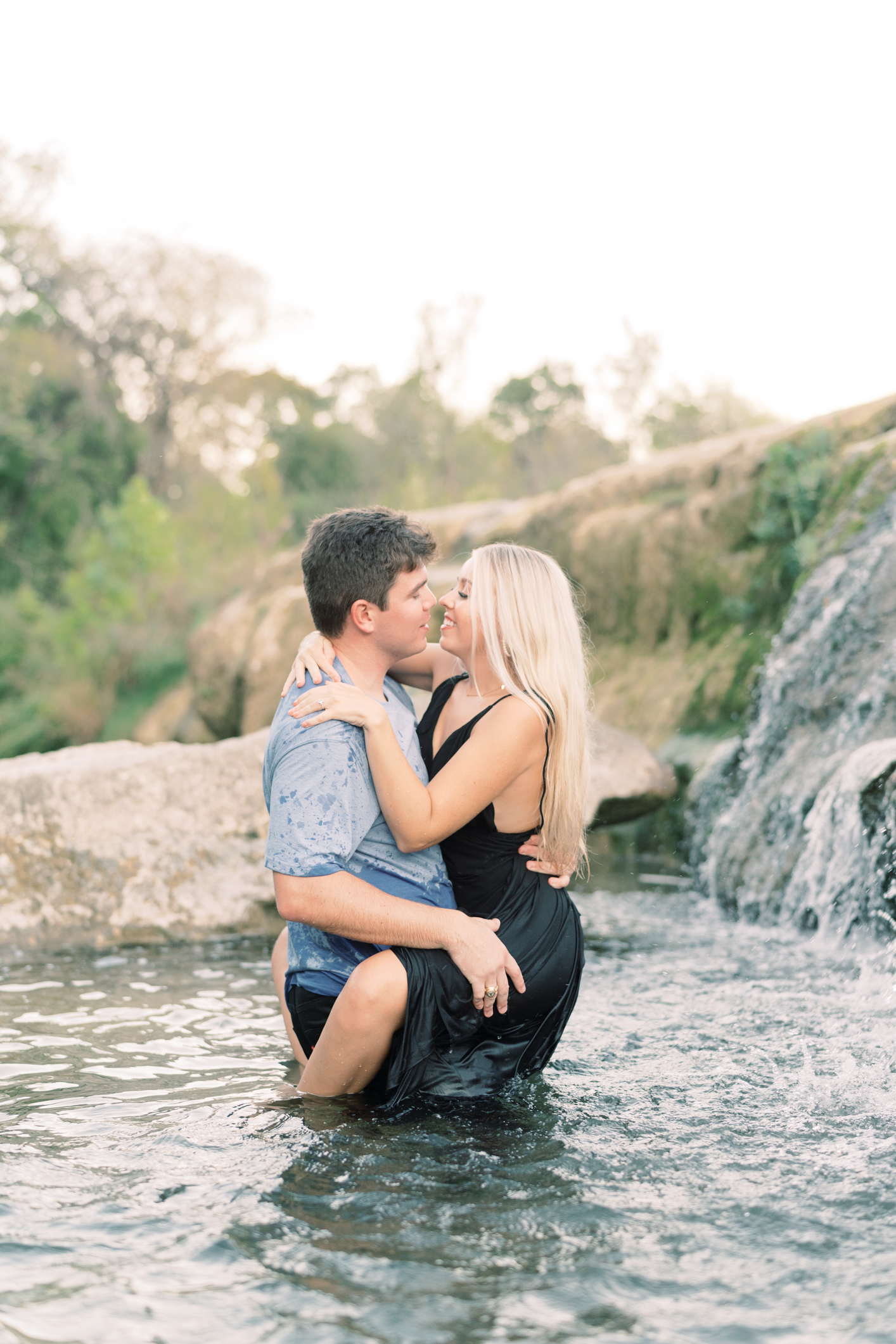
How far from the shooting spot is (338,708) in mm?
3336

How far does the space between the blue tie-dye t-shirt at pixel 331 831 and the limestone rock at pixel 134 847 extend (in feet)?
9.21

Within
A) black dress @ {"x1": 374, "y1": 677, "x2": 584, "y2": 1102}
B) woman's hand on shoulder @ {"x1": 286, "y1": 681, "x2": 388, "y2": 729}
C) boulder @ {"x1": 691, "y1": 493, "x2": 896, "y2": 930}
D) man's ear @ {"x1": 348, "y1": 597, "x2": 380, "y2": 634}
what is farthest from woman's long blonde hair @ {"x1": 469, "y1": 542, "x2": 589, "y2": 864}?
boulder @ {"x1": 691, "y1": 493, "x2": 896, "y2": 930}

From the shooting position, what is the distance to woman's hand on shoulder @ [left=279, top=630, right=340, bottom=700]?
3.52 m

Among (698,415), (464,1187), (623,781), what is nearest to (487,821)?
(464,1187)

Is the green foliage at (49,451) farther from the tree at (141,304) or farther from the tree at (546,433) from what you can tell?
the tree at (546,433)

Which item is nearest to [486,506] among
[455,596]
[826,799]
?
[826,799]

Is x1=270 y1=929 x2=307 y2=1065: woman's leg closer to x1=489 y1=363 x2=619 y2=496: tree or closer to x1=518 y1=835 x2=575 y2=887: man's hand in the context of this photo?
x1=518 y1=835 x2=575 y2=887: man's hand

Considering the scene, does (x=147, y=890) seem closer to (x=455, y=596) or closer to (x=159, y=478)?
(x=455, y=596)

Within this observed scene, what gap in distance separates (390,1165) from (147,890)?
135 inches

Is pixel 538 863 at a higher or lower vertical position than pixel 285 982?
higher

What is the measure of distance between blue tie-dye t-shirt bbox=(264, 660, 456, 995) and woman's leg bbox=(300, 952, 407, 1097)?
19 cm

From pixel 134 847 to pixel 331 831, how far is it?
3374 mm

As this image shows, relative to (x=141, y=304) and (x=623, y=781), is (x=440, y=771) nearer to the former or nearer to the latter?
(x=623, y=781)

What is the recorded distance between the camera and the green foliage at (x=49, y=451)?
2873 centimetres
